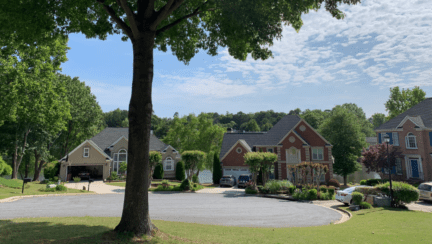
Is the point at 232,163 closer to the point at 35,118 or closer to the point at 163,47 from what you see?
the point at 35,118

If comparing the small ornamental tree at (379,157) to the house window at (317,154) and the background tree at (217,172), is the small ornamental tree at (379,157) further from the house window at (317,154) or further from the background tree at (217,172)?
the background tree at (217,172)

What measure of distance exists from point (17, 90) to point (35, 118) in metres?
4.77

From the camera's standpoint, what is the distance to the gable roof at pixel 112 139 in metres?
44.5

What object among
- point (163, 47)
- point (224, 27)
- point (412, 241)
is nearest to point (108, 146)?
point (163, 47)

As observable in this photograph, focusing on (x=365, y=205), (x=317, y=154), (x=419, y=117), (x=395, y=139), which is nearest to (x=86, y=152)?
(x=317, y=154)

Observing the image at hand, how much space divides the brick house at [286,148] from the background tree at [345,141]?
2.88 meters

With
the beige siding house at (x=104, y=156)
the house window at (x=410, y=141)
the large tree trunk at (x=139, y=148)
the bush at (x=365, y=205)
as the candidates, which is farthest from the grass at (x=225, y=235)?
the beige siding house at (x=104, y=156)

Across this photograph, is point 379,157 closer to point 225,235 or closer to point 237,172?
point 237,172

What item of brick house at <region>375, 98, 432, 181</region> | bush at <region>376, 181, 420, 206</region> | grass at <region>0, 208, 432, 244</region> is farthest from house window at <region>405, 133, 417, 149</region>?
grass at <region>0, 208, 432, 244</region>

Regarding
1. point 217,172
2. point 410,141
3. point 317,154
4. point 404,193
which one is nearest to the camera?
point 404,193

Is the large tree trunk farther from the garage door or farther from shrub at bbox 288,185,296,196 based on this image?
the garage door

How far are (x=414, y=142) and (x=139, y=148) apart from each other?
37.9m

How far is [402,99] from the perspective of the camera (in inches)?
2169

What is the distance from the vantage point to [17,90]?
26031mm
